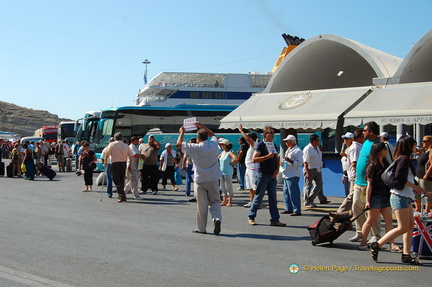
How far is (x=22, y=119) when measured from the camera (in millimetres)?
150875

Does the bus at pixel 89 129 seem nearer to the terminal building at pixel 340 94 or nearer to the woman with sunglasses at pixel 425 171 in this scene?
the terminal building at pixel 340 94

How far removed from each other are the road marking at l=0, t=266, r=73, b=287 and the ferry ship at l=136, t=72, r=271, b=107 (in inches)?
1974

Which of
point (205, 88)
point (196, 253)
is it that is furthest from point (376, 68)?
point (205, 88)

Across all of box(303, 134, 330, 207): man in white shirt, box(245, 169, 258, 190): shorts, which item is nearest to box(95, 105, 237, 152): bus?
box(245, 169, 258, 190): shorts

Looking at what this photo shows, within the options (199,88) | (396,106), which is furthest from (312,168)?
(199,88)

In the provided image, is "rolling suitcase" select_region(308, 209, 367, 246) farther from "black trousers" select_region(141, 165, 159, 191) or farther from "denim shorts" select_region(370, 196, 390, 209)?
"black trousers" select_region(141, 165, 159, 191)

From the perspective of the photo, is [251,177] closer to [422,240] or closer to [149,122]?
[422,240]

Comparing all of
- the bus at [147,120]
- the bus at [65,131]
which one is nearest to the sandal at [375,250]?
the bus at [147,120]

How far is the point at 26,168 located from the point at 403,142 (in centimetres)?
2082

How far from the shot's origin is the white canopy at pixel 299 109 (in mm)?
16422

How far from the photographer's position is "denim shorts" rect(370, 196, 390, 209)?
334 inches

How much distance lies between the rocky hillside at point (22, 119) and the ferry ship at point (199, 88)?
284 ft

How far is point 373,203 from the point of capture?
27.9 ft

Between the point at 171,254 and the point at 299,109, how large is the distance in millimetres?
9979
